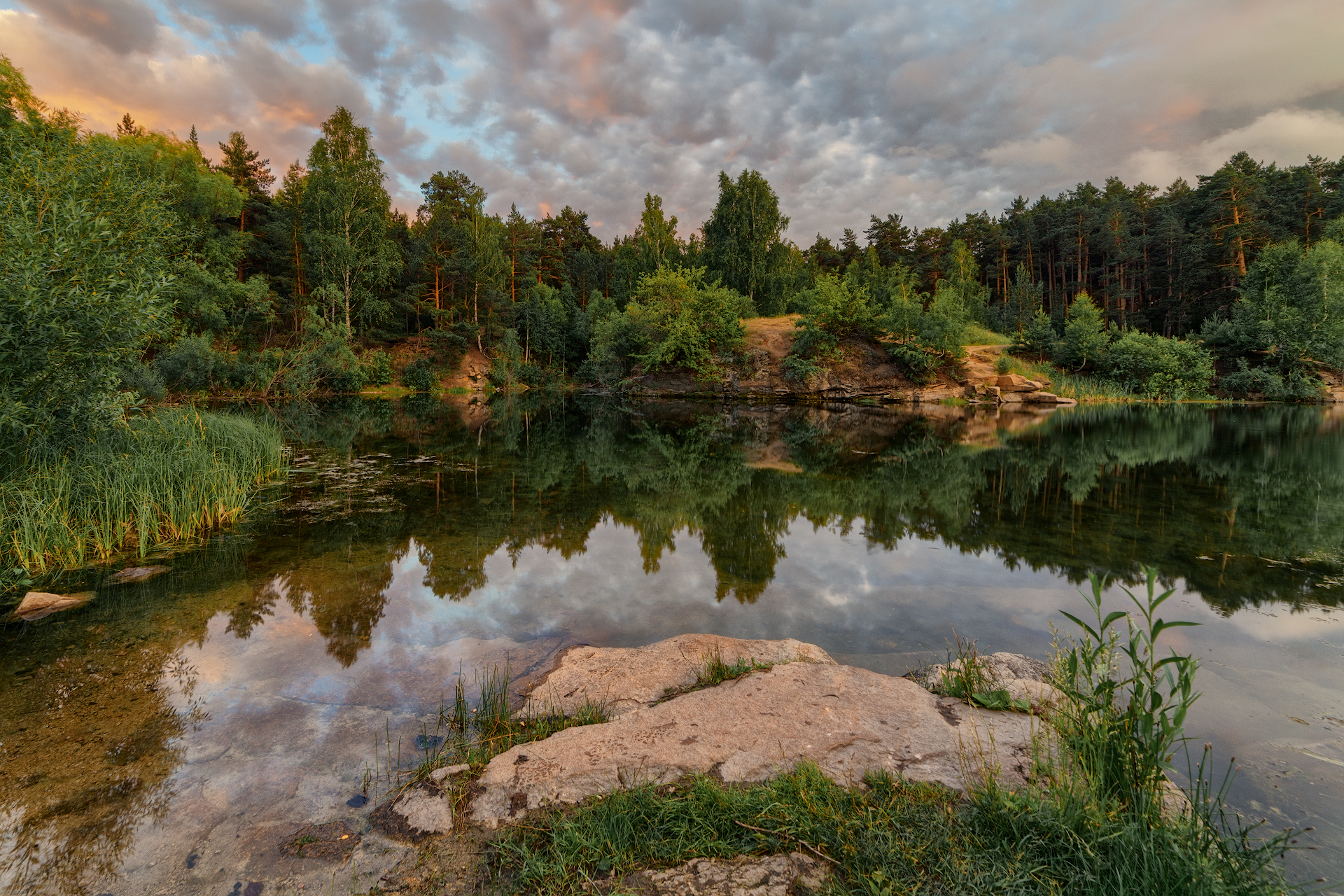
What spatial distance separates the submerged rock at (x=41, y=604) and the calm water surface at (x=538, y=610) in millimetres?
178

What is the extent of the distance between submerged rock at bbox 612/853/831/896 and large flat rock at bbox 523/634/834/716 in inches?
61.9

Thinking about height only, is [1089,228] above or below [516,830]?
above

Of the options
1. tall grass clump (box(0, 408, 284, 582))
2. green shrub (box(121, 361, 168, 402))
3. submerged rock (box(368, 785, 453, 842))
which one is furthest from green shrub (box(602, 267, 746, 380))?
submerged rock (box(368, 785, 453, 842))

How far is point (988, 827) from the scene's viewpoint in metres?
2.51

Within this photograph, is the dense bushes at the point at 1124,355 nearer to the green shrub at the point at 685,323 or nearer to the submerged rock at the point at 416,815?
the green shrub at the point at 685,323

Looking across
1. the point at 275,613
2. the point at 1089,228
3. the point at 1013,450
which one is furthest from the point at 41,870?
the point at 1089,228

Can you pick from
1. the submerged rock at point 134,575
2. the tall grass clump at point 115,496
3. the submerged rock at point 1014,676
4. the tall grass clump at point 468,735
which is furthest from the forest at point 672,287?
the submerged rock at point 1014,676

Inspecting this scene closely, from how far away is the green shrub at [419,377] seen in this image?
45.6 meters

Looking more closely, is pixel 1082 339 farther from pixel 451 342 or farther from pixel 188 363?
pixel 188 363

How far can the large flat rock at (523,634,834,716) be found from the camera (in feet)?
13.9

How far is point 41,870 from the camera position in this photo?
8.99ft

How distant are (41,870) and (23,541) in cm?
607

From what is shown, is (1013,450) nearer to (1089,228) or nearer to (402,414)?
(402,414)

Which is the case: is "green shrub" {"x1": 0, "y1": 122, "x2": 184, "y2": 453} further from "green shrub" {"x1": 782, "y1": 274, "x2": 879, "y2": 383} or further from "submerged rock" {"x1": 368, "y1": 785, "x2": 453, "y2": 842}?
"green shrub" {"x1": 782, "y1": 274, "x2": 879, "y2": 383}
